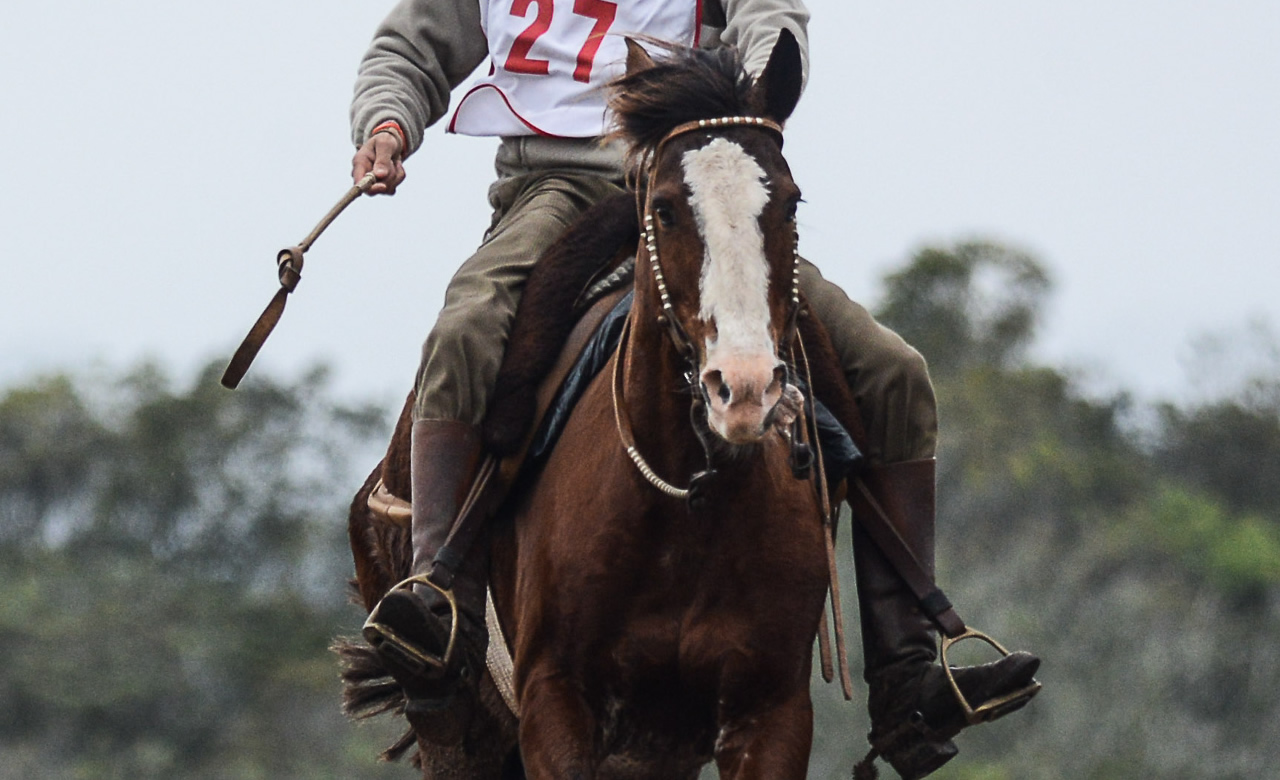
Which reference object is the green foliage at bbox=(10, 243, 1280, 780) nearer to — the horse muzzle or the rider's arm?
the rider's arm

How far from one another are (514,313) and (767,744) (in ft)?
6.18

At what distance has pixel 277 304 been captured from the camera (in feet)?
28.9

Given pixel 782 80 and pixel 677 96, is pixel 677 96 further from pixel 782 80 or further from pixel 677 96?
pixel 782 80

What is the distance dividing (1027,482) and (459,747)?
1452 inches

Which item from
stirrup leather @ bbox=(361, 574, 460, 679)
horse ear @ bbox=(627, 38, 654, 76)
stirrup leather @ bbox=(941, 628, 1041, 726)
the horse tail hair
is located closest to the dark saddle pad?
stirrup leather @ bbox=(361, 574, 460, 679)

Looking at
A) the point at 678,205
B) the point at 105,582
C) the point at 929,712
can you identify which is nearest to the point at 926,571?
the point at 929,712

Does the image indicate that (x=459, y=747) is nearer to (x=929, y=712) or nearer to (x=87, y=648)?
(x=929, y=712)

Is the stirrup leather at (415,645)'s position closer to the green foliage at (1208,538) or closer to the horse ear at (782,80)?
the horse ear at (782,80)

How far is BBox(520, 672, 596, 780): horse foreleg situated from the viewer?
25.9 feet

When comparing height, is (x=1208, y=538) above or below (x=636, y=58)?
below

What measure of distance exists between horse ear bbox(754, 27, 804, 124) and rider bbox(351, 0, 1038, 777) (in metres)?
0.60

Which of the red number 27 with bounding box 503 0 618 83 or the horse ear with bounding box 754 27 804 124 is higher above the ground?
the red number 27 with bounding box 503 0 618 83

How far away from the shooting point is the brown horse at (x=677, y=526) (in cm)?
729

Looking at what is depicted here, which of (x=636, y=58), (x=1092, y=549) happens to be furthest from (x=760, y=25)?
(x=1092, y=549)
